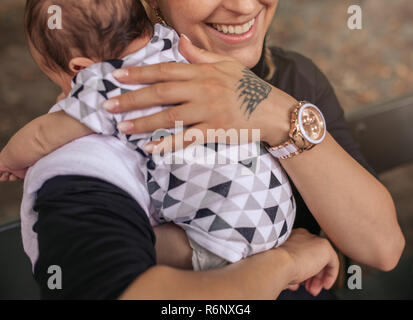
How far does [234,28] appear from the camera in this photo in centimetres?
85

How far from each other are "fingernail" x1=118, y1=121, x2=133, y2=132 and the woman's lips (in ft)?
1.04

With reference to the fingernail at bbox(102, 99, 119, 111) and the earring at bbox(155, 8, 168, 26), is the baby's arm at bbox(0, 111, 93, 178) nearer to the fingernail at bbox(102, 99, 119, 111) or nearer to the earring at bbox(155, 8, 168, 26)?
the fingernail at bbox(102, 99, 119, 111)

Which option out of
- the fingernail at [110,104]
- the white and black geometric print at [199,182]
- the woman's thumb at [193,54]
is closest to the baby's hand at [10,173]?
the white and black geometric print at [199,182]

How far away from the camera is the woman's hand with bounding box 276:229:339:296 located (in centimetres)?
78

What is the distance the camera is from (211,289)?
22.9 inches

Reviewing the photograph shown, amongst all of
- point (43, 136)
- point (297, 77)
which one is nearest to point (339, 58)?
point (297, 77)

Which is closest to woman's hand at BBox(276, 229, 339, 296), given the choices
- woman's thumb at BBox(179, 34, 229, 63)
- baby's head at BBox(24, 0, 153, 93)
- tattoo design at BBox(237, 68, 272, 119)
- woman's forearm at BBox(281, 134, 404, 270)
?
woman's forearm at BBox(281, 134, 404, 270)

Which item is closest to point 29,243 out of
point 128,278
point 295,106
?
point 128,278

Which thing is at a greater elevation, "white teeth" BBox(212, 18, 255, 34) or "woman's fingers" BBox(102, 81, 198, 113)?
"white teeth" BBox(212, 18, 255, 34)

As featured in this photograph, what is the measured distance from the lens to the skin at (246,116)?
670 mm

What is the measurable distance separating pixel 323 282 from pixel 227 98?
1.63ft

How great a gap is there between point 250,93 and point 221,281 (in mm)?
341

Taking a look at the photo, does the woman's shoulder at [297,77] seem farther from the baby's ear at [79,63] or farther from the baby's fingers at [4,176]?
the baby's fingers at [4,176]

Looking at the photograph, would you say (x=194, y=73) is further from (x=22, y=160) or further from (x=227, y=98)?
(x=22, y=160)
